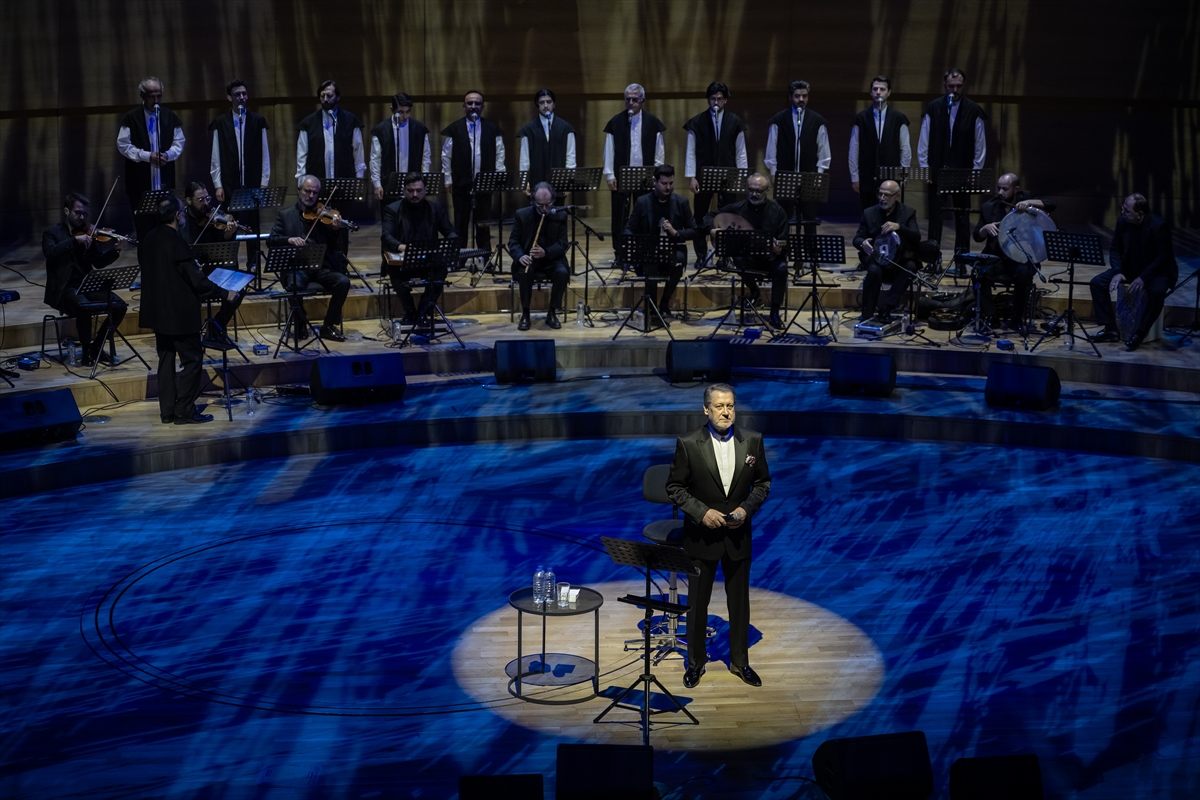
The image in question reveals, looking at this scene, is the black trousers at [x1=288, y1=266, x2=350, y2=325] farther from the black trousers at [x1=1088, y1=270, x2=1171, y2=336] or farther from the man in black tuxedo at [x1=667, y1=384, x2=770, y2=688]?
the black trousers at [x1=1088, y1=270, x2=1171, y2=336]

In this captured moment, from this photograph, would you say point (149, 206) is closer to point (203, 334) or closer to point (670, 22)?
point (203, 334)

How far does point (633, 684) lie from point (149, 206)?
21.3ft

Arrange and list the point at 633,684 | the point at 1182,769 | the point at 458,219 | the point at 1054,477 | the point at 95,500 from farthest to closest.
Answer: the point at 458,219
the point at 1054,477
the point at 95,500
the point at 633,684
the point at 1182,769

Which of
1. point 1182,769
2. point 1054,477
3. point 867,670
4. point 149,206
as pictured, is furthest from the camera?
point 149,206

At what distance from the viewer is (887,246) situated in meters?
10.3

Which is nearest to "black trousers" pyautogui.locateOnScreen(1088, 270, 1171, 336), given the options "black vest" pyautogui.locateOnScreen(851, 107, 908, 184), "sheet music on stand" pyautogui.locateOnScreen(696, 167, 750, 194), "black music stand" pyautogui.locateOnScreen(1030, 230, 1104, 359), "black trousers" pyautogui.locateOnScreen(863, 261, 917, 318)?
"black music stand" pyautogui.locateOnScreen(1030, 230, 1104, 359)

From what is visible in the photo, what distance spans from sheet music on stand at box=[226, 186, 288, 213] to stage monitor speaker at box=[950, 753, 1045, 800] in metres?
7.76

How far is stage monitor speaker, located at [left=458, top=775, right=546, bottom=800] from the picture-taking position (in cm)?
389

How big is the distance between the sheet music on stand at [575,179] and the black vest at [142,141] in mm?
3054

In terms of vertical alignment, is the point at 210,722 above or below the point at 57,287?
below

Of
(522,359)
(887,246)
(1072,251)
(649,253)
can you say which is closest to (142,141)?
(522,359)

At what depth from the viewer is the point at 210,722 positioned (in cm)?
510

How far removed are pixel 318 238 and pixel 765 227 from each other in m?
3.49

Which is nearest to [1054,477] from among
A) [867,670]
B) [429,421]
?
[867,670]
